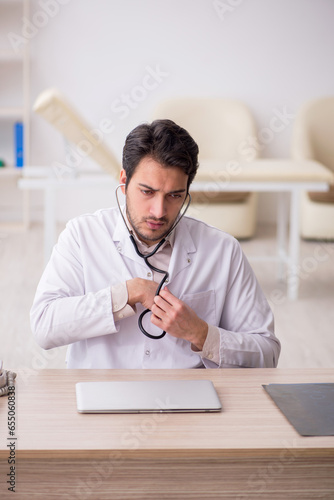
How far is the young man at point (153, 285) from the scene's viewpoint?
60.2 inches

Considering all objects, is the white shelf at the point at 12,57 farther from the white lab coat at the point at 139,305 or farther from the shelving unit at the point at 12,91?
the white lab coat at the point at 139,305

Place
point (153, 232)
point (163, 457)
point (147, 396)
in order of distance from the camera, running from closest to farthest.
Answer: point (163, 457) → point (147, 396) → point (153, 232)

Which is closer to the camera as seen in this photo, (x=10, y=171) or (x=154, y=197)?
(x=154, y=197)

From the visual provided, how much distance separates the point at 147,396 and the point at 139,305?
34cm

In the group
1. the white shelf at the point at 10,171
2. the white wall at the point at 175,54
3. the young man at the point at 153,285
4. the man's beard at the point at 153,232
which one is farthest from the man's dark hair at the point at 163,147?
the white wall at the point at 175,54

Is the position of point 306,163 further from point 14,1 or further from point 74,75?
point 14,1

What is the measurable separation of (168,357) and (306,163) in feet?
8.34

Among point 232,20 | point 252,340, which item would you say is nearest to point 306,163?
point 232,20

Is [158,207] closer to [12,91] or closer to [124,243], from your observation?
[124,243]

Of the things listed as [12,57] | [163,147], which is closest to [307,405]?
[163,147]

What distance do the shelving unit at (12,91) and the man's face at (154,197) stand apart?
364 cm

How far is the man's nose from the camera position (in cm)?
154

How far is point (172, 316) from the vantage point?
1463 mm

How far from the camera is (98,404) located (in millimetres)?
1249
